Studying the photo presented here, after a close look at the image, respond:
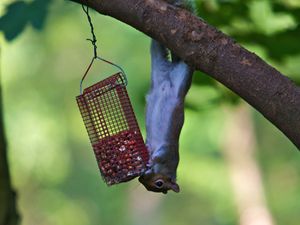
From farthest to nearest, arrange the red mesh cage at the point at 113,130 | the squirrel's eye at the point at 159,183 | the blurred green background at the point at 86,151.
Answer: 1. the blurred green background at the point at 86,151
2. the squirrel's eye at the point at 159,183
3. the red mesh cage at the point at 113,130

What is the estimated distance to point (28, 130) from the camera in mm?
14062

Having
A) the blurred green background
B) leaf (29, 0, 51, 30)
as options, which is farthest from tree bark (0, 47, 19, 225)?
the blurred green background

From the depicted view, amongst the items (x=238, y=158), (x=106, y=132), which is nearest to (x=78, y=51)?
(x=238, y=158)

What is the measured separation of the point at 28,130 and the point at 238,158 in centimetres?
380

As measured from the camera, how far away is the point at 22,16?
3531 millimetres

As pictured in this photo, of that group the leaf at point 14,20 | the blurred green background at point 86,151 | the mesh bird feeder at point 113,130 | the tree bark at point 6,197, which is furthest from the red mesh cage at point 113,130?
the blurred green background at point 86,151

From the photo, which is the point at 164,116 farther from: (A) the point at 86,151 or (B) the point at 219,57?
(A) the point at 86,151

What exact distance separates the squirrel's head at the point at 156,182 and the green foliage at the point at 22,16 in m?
0.78

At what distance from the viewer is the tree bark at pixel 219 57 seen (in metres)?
2.54

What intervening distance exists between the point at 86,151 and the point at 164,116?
13147mm

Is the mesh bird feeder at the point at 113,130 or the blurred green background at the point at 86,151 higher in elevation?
the mesh bird feeder at the point at 113,130

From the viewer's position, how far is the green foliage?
3471 millimetres

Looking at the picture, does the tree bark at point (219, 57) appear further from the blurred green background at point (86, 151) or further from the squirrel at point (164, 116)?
the blurred green background at point (86, 151)

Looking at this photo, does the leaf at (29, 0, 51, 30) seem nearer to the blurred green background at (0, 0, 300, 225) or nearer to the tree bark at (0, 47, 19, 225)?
the tree bark at (0, 47, 19, 225)
